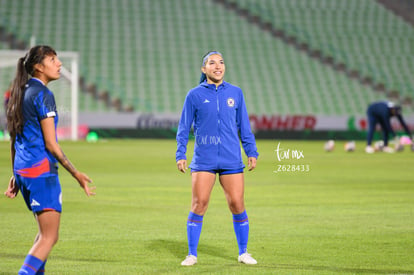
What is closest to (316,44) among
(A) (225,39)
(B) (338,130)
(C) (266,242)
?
(A) (225,39)

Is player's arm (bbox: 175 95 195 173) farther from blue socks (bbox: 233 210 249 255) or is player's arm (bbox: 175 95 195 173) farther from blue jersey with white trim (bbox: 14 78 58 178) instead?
blue jersey with white trim (bbox: 14 78 58 178)

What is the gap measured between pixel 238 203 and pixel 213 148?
0.58 m

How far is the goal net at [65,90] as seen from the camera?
33.0 m

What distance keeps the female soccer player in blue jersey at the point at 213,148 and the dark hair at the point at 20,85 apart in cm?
198

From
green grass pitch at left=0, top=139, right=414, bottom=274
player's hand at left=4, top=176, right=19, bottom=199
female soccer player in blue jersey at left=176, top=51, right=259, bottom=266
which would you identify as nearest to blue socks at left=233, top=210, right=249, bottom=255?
female soccer player in blue jersey at left=176, top=51, right=259, bottom=266

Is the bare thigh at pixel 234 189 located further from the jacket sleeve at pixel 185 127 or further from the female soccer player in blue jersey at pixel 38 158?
the female soccer player in blue jersey at pixel 38 158

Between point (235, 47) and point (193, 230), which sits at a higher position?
point (235, 47)

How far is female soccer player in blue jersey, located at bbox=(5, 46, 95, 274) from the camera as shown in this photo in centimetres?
532

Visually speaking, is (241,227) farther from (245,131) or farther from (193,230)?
(245,131)

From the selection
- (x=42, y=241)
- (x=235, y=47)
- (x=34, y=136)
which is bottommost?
(x=42, y=241)

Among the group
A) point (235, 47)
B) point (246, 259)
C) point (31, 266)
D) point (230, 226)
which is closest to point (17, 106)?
point (31, 266)

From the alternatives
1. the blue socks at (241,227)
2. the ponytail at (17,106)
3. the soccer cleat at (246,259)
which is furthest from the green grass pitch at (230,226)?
the ponytail at (17,106)

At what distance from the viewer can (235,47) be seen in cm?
4362
